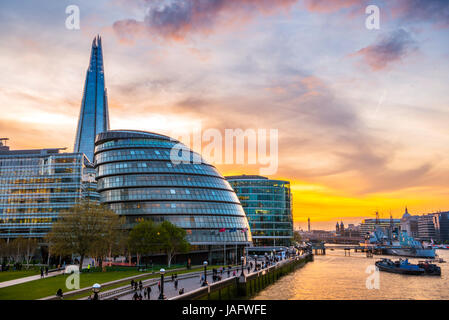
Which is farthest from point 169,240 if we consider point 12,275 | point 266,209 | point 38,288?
point 266,209

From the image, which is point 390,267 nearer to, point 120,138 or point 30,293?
point 120,138

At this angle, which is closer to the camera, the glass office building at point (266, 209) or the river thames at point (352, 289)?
the river thames at point (352, 289)

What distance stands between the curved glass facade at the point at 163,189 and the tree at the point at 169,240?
11323mm

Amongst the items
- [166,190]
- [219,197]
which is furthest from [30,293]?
[219,197]

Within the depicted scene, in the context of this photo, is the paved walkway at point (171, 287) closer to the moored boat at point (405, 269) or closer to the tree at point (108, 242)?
the tree at point (108, 242)

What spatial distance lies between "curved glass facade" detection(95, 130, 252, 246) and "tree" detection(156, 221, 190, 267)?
446 inches

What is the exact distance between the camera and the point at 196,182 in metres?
92.1

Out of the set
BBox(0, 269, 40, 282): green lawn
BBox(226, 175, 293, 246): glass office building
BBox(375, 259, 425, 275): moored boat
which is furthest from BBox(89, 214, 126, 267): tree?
BBox(226, 175, 293, 246): glass office building

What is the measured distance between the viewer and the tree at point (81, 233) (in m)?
62.1

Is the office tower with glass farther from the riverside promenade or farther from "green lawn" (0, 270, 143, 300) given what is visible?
"green lawn" (0, 270, 143, 300)

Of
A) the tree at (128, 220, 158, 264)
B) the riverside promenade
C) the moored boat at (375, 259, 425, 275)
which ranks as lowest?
the moored boat at (375, 259, 425, 275)

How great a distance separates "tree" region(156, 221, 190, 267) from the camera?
235 feet

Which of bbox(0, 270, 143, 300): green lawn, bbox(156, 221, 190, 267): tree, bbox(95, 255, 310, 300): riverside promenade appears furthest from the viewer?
bbox(156, 221, 190, 267): tree

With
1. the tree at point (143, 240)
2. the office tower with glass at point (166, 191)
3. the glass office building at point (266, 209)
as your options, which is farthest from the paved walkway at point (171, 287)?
the glass office building at point (266, 209)
